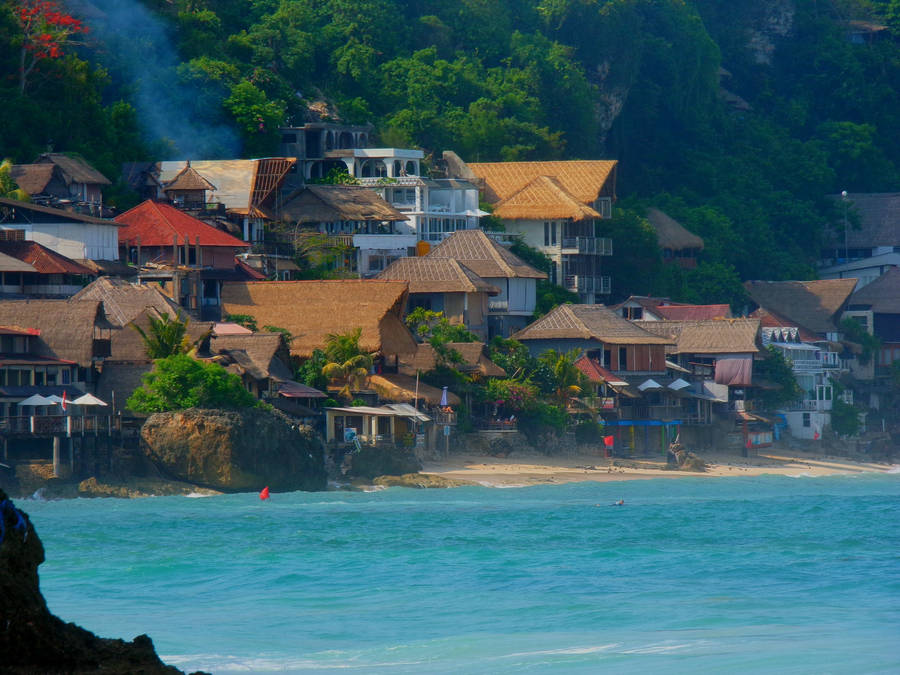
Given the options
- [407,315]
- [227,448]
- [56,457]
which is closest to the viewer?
[56,457]

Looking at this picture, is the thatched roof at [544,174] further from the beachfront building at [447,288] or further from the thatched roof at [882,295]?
the thatched roof at [882,295]

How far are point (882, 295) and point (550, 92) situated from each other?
19.3 metres

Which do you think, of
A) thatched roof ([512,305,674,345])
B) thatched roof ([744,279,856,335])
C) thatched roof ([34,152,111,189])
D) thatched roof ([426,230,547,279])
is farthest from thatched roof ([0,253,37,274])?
thatched roof ([744,279,856,335])

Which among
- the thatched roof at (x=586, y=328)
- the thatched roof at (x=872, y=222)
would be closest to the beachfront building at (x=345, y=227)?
the thatched roof at (x=586, y=328)

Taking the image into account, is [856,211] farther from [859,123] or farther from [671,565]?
[671,565]

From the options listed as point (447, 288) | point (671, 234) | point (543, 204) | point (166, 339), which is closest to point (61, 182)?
point (166, 339)

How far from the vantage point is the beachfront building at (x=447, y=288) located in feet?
208

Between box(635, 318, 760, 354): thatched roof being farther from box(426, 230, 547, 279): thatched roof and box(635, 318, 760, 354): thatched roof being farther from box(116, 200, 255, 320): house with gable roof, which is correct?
box(116, 200, 255, 320): house with gable roof

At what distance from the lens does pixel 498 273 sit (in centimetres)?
6650

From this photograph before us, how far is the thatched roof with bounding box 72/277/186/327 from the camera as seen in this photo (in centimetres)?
5256

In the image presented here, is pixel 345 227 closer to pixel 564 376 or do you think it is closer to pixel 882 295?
pixel 564 376

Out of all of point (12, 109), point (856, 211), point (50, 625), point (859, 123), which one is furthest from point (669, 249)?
point (50, 625)

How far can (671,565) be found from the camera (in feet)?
109

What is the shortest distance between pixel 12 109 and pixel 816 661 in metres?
47.3
